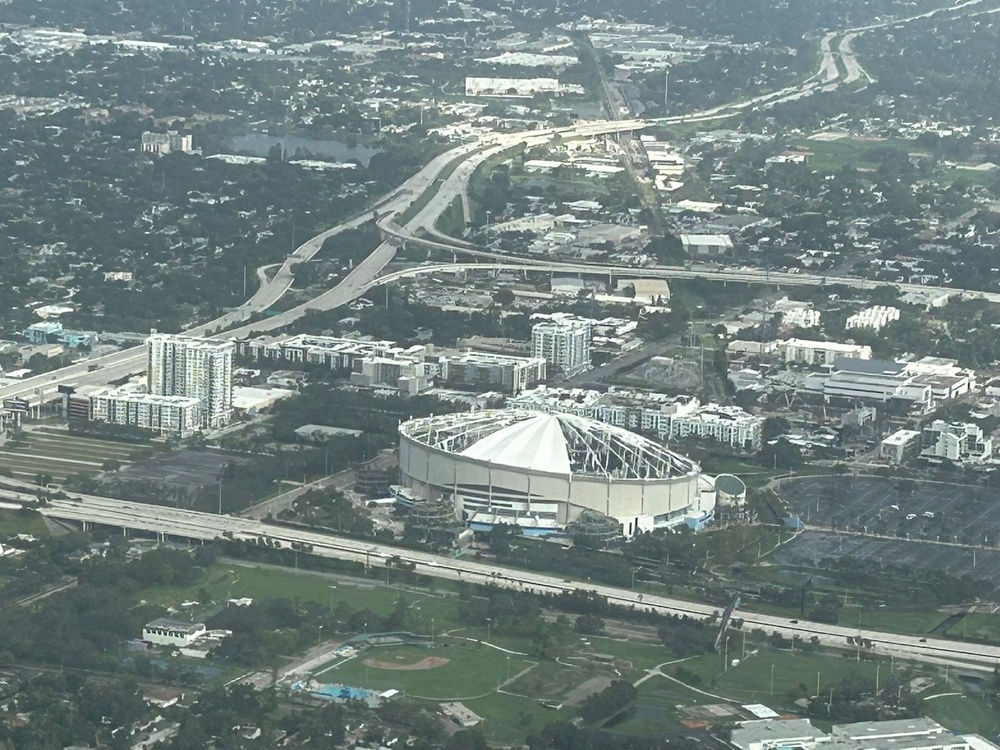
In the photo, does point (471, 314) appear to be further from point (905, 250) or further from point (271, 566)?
point (271, 566)

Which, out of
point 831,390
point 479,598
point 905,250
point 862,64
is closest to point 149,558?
point 479,598

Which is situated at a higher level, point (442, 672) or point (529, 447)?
point (529, 447)

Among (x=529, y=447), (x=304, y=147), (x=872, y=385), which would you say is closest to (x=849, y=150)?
(x=304, y=147)

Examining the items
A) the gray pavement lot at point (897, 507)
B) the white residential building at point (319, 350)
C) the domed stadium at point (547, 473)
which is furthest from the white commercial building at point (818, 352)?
the domed stadium at point (547, 473)

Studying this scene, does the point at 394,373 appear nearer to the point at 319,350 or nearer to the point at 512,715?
the point at 319,350

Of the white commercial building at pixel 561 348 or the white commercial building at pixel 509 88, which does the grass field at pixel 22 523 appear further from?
the white commercial building at pixel 509 88

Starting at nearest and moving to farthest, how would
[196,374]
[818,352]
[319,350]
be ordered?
[196,374] < [319,350] < [818,352]

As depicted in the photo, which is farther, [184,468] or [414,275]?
[414,275]
